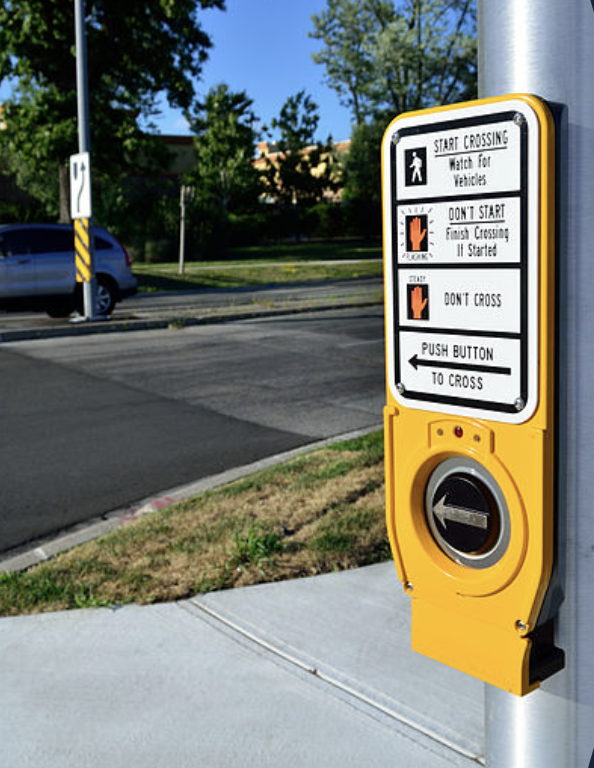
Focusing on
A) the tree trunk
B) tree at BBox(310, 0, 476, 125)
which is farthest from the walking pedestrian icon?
tree at BBox(310, 0, 476, 125)

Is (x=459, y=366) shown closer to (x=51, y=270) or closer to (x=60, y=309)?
(x=51, y=270)

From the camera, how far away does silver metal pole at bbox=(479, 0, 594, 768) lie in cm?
143

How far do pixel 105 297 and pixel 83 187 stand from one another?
2.45 m

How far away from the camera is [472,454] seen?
1563 millimetres

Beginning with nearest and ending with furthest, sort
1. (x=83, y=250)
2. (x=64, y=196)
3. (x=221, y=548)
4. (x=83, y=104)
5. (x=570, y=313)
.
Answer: (x=570, y=313) → (x=221, y=548) → (x=83, y=104) → (x=83, y=250) → (x=64, y=196)

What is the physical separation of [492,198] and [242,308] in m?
17.3

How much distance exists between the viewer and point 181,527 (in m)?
5.23

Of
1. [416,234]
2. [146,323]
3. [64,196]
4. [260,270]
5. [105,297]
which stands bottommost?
[146,323]

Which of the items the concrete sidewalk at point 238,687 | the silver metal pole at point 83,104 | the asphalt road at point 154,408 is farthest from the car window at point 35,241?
the concrete sidewalk at point 238,687

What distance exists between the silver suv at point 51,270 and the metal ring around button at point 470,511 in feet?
52.0

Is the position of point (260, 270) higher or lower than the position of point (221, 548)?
higher

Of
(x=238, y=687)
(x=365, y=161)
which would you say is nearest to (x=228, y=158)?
(x=365, y=161)

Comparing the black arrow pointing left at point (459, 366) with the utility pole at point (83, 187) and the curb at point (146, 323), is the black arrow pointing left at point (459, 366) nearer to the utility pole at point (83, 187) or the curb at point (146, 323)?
the curb at point (146, 323)

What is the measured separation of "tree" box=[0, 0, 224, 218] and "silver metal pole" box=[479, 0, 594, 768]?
2638cm
